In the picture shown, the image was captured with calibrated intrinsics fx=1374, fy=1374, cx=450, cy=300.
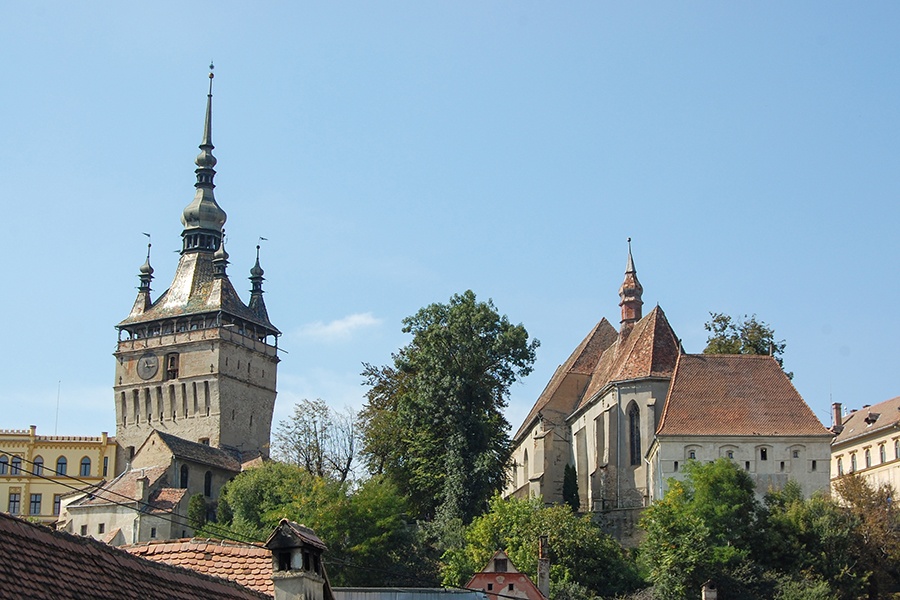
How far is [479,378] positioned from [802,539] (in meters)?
18.5

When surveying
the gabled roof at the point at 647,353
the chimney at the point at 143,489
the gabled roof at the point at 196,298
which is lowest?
the chimney at the point at 143,489

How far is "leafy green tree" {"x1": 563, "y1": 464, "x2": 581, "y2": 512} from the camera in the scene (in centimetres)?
6919

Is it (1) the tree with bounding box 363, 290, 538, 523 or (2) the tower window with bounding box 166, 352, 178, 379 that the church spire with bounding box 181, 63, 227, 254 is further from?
(1) the tree with bounding box 363, 290, 538, 523

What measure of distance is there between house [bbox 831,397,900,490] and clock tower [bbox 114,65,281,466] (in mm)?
41277

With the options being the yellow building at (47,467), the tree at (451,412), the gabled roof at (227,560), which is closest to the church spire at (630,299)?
the tree at (451,412)

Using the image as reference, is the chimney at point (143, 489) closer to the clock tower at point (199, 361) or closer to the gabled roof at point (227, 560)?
A: the clock tower at point (199, 361)

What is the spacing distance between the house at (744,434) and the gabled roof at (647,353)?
2.56 m

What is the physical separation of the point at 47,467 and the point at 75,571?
9173cm

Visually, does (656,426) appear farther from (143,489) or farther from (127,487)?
(127,487)

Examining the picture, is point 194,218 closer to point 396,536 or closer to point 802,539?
point 396,536

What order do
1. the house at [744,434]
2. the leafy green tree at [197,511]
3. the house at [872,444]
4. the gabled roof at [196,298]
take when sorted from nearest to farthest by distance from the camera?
1. the house at [744,434]
2. the leafy green tree at [197,511]
3. the house at [872,444]
4. the gabled roof at [196,298]

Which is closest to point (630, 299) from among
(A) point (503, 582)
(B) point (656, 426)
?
(B) point (656, 426)

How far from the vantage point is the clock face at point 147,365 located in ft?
340

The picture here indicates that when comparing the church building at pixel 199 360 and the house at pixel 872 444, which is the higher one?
the church building at pixel 199 360
